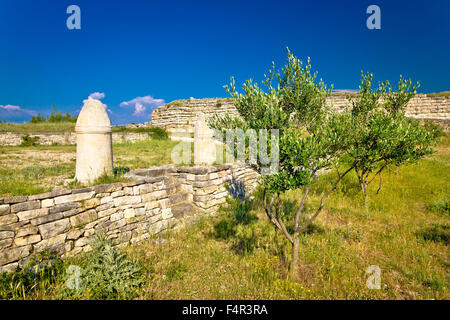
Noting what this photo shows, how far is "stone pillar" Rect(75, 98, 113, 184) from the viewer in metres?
5.45

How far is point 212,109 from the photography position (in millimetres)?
26969

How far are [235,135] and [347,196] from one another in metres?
7.96

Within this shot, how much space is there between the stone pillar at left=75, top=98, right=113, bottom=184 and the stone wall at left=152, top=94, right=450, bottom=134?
18.6 metres

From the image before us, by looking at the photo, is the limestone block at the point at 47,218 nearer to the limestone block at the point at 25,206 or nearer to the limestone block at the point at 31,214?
the limestone block at the point at 31,214

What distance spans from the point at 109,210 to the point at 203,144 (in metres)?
3.96

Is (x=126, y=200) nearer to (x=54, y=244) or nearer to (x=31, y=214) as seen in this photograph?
(x=54, y=244)

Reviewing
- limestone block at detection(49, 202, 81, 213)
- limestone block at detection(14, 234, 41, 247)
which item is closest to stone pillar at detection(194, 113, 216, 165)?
limestone block at detection(49, 202, 81, 213)

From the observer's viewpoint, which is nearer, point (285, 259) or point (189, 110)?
point (285, 259)

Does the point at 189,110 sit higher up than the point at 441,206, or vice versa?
the point at 189,110

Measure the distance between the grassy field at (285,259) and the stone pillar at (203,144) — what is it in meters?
2.04

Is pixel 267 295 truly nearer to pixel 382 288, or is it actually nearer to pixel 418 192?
pixel 382 288

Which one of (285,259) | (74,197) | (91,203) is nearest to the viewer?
(74,197)

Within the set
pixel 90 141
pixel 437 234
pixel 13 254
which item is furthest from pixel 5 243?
pixel 437 234
